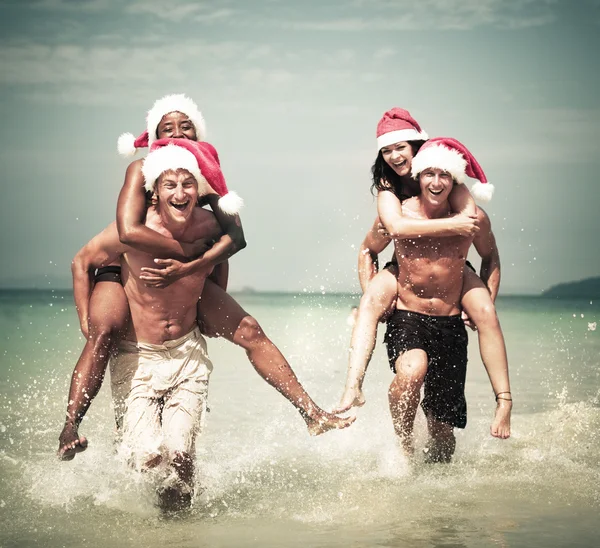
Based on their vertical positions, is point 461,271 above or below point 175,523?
above

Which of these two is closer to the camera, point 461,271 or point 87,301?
point 87,301

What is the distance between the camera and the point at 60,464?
6633 millimetres

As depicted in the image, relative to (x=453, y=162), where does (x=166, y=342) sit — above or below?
below

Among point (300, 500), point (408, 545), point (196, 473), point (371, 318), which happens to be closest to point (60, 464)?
point (196, 473)

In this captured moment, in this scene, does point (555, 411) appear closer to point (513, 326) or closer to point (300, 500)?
point (300, 500)

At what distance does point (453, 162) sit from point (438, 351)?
124 centimetres

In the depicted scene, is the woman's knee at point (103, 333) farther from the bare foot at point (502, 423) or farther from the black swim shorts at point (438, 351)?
the bare foot at point (502, 423)

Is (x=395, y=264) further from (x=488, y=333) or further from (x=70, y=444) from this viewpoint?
(x=70, y=444)

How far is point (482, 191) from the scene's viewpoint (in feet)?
20.2

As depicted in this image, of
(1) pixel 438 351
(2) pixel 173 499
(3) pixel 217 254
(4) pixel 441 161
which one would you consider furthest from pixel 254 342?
(4) pixel 441 161

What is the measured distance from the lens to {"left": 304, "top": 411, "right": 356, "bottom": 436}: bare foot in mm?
5801

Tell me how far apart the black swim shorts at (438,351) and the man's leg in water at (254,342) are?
65 centimetres

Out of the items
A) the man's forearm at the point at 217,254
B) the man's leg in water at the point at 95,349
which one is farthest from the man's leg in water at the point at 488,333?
the man's leg in water at the point at 95,349

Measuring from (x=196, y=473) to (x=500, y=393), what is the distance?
6.55ft
